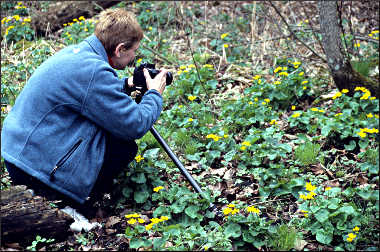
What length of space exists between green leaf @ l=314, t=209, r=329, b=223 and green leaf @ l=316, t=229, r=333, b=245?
73 mm

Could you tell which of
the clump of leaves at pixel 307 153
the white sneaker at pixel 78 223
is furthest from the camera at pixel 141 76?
the clump of leaves at pixel 307 153

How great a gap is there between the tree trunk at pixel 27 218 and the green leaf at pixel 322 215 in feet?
5.63

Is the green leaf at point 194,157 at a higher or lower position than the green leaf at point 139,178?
lower

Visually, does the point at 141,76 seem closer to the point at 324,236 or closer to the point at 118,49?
the point at 118,49

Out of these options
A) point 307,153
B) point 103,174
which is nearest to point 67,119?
point 103,174

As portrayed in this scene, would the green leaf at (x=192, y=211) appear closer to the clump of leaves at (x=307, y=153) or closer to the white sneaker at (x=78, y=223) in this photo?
the white sneaker at (x=78, y=223)

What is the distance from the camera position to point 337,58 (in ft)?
14.8

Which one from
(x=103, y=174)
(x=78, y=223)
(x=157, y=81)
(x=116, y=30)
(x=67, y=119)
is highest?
(x=116, y=30)

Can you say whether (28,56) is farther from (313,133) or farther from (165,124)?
(313,133)

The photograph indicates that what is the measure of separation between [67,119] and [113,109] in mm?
313

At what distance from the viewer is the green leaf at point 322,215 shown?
2.72 metres

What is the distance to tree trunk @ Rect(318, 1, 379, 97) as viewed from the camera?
14.5 ft

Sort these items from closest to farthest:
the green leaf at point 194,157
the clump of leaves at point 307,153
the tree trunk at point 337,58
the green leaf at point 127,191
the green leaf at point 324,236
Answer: the green leaf at point 324,236 → the green leaf at point 127,191 → the clump of leaves at point 307,153 → the green leaf at point 194,157 → the tree trunk at point 337,58

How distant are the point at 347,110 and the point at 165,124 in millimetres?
1956
